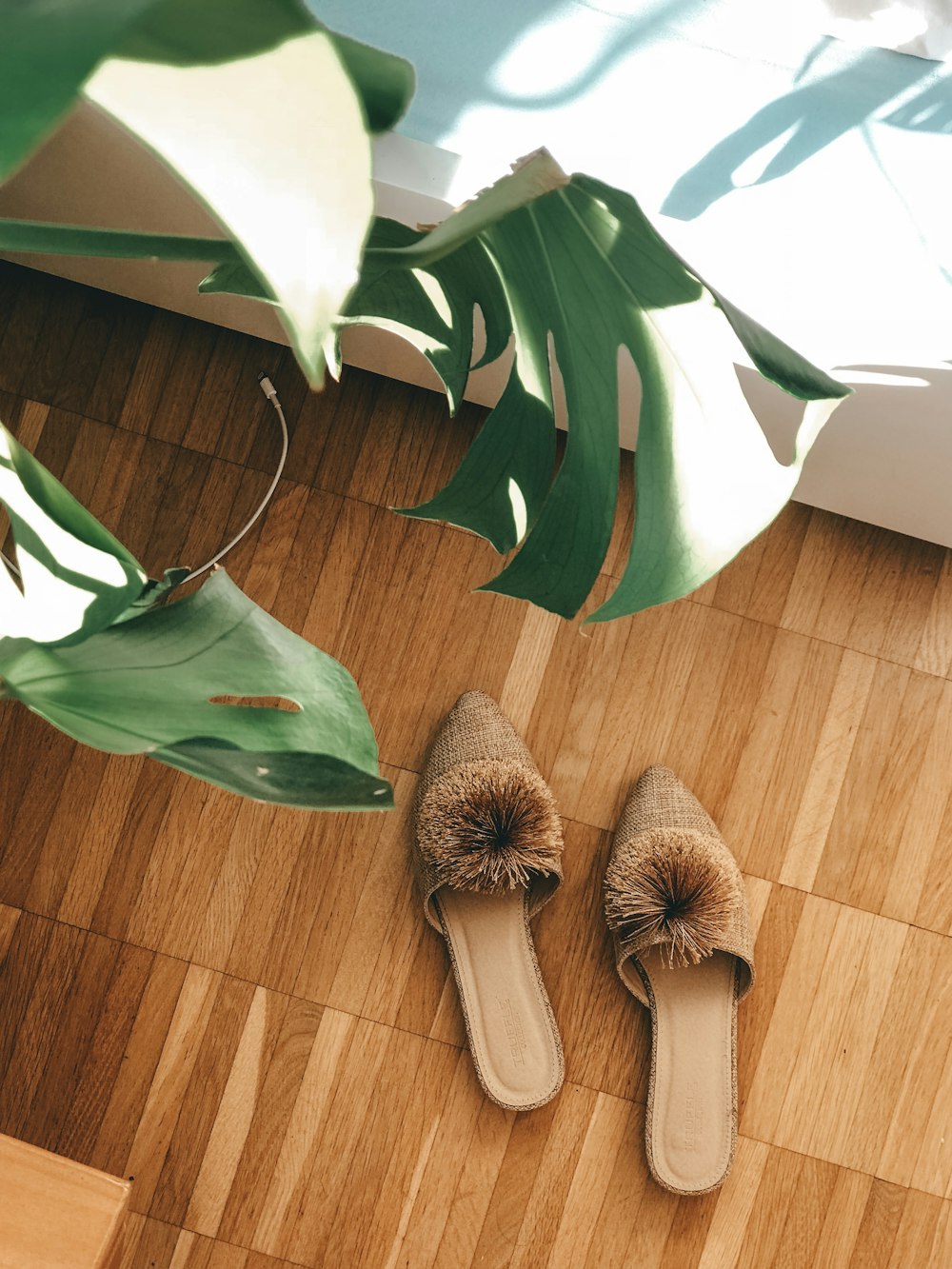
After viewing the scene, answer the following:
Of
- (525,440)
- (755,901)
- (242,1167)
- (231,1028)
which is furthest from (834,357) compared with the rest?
(242,1167)

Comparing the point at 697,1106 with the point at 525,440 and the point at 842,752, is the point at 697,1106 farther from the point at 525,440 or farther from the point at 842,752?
the point at 525,440

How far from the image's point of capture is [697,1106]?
3.54ft

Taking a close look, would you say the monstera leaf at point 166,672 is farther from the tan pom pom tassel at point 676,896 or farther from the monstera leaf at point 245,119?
the tan pom pom tassel at point 676,896

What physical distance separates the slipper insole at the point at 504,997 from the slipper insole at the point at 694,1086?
0.12 meters

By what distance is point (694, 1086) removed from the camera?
3.55 ft

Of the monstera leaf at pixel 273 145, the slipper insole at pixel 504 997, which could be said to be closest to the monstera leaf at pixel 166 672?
the monstera leaf at pixel 273 145

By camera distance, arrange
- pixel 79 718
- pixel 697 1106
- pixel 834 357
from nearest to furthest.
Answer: pixel 79 718 → pixel 834 357 → pixel 697 1106

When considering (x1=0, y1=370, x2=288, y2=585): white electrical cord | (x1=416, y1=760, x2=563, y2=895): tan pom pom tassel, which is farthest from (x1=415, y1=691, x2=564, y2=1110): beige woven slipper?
(x1=0, y1=370, x2=288, y2=585): white electrical cord

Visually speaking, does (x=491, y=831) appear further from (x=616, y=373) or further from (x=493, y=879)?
(x=616, y=373)

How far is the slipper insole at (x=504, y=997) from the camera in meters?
1.08

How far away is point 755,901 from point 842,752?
0.20 metres

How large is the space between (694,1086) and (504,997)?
24 cm

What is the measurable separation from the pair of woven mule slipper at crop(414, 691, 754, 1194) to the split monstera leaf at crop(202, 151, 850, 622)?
0.69 metres

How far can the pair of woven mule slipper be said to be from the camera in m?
1.04
